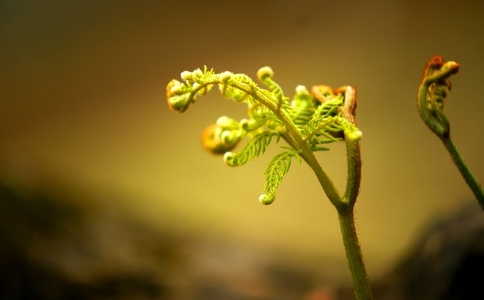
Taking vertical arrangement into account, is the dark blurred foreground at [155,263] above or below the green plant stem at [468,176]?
above

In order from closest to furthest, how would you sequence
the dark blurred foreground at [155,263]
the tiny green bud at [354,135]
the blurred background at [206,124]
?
the tiny green bud at [354,135], the dark blurred foreground at [155,263], the blurred background at [206,124]

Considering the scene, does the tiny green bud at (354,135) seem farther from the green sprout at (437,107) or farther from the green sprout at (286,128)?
the green sprout at (437,107)

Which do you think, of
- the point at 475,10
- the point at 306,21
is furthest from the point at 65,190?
the point at 475,10

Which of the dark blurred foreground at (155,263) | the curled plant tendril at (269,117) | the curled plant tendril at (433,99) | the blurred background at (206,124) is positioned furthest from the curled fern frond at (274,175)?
the blurred background at (206,124)

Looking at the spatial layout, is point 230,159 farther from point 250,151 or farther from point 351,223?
point 351,223

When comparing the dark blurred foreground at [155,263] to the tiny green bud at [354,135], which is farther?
the dark blurred foreground at [155,263]

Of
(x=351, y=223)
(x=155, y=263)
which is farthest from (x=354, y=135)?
(x=155, y=263)

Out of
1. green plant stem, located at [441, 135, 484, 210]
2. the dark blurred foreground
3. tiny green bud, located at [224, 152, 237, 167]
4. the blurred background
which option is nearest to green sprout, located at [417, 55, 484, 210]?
green plant stem, located at [441, 135, 484, 210]

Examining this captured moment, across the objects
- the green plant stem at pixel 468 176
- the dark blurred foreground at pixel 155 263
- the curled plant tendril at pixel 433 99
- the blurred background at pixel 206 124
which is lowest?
the green plant stem at pixel 468 176

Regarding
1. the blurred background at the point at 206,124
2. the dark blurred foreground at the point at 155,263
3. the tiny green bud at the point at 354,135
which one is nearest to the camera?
the tiny green bud at the point at 354,135

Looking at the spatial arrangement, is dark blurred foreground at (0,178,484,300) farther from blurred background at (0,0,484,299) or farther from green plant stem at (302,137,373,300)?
green plant stem at (302,137,373,300)
